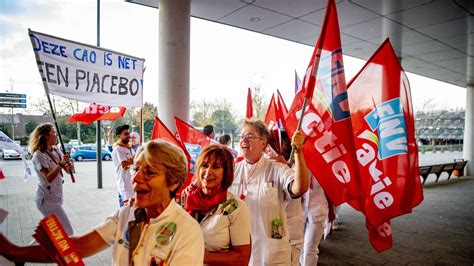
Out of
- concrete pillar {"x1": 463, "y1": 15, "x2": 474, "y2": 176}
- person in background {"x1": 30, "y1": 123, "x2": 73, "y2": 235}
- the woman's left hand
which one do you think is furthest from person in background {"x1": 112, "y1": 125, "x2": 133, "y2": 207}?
concrete pillar {"x1": 463, "y1": 15, "x2": 474, "y2": 176}

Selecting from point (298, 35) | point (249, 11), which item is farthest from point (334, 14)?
point (298, 35)

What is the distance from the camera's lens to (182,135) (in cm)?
452

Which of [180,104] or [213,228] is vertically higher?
[180,104]

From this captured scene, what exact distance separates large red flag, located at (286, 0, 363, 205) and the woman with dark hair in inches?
43.2

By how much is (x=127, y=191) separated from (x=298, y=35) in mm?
5005

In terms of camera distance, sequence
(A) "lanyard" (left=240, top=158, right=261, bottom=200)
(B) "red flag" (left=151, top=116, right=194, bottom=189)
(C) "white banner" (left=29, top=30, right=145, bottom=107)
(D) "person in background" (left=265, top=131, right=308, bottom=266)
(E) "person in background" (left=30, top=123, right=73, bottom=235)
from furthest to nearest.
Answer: (B) "red flag" (left=151, top=116, right=194, bottom=189) → (E) "person in background" (left=30, top=123, right=73, bottom=235) → (C) "white banner" (left=29, top=30, right=145, bottom=107) → (D) "person in background" (left=265, top=131, right=308, bottom=266) → (A) "lanyard" (left=240, top=158, right=261, bottom=200)

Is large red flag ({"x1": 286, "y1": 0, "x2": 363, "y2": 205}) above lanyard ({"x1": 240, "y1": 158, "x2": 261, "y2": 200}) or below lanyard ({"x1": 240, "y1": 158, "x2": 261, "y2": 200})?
above

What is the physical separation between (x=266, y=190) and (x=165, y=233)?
125 cm

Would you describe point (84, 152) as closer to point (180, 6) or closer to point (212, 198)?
point (180, 6)

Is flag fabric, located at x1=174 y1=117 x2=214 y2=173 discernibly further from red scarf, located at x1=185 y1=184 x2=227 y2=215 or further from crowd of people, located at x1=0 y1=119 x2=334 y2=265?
red scarf, located at x1=185 y1=184 x2=227 y2=215

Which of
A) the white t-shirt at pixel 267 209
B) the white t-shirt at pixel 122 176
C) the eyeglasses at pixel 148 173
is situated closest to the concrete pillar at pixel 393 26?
the white t-shirt at pixel 267 209

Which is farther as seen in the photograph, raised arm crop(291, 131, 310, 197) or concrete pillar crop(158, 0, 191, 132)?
concrete pillar crop(158, 0, 191, 132)

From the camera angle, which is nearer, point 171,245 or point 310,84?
point 171,245

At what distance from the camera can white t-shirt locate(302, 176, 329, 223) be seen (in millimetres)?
3632
